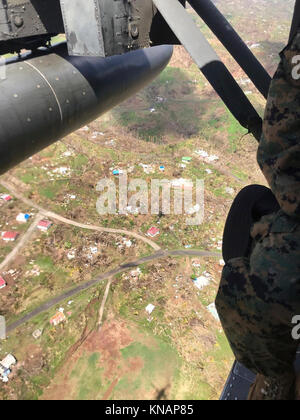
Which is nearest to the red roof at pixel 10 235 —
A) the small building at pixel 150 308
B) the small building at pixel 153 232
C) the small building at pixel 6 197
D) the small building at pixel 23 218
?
the small building at pixel 23 218

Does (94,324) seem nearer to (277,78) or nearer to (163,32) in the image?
(163,32)

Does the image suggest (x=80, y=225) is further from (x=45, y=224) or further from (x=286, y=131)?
(x=286, y=131)

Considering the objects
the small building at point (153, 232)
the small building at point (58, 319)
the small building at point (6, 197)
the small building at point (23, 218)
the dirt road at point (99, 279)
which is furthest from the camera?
the small building at point (6, 197)

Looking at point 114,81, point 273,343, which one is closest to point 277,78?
point 273,343

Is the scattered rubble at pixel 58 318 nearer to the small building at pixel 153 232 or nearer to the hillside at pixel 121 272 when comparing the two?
the hillside at pixel 121 272

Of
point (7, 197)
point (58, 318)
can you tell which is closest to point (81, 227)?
point (7, 197)

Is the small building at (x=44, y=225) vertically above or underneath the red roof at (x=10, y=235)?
underneath
